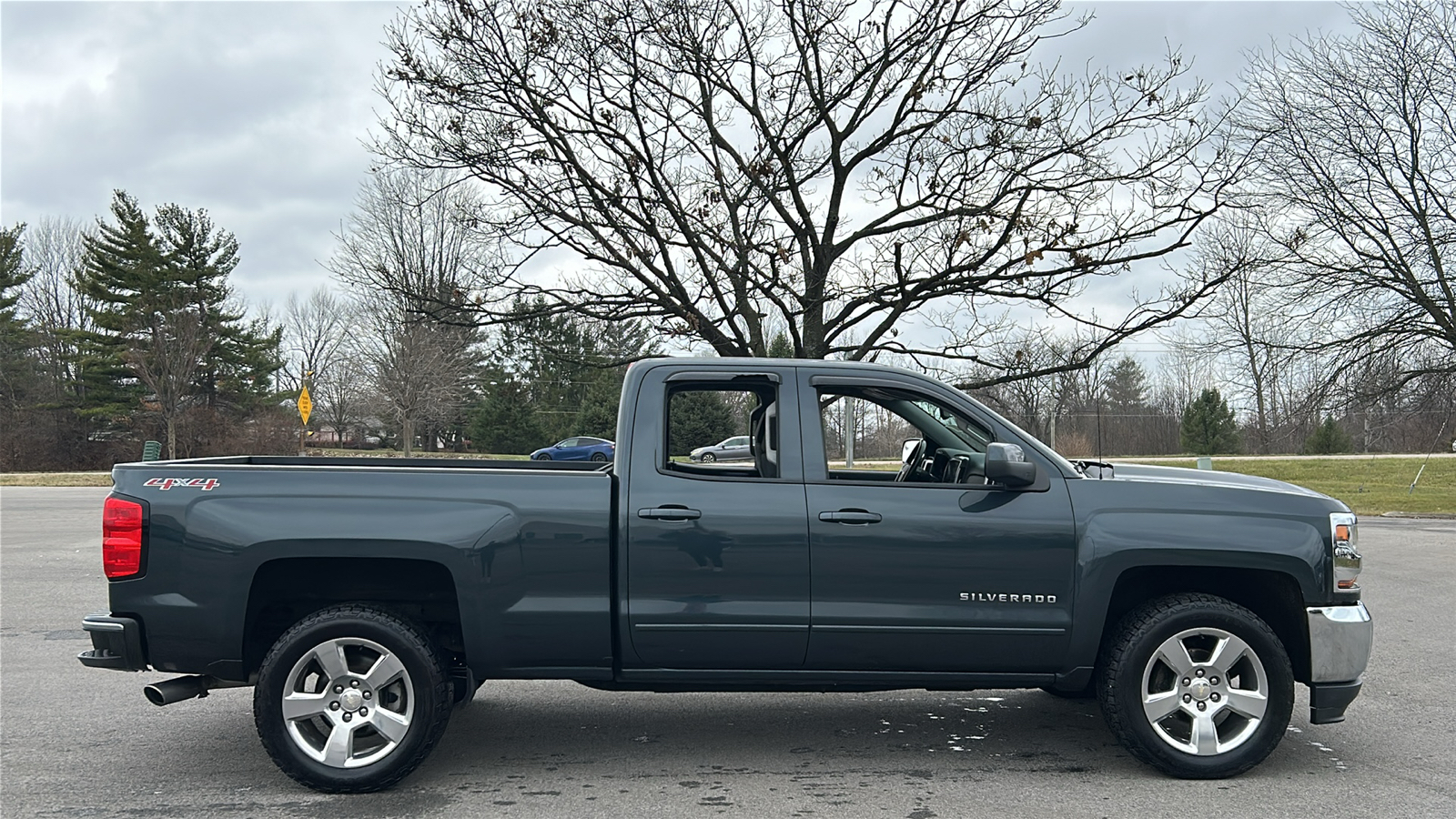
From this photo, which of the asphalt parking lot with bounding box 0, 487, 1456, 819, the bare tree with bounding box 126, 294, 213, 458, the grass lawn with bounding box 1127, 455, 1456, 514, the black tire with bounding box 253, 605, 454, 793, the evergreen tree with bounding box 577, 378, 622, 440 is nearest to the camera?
the asphalt parking lot with bounding box 0, 487, 1456, 819

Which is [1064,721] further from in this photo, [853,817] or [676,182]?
[676,182]

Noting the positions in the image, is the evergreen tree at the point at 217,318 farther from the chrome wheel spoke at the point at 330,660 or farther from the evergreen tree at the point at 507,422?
the chrome wheel spoke at the point at 330,660

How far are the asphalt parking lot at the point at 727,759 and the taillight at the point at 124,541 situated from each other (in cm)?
97

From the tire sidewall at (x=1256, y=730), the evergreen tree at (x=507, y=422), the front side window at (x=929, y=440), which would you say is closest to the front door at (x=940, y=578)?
the front side window at (x=929, y=440)

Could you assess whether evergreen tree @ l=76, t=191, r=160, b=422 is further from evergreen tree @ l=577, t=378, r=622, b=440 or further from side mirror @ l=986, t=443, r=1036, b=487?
side mirror @ l=986, t=443, r=1036, b=487

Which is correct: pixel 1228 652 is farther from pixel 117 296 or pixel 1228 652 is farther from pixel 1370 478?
pixel 117 296

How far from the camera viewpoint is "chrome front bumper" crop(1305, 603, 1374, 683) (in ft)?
15.6

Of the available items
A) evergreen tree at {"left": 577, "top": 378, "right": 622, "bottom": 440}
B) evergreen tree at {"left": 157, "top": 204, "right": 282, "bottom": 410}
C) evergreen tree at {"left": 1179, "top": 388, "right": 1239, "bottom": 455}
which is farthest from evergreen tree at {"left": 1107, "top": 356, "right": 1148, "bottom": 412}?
evergreen tree at {"left": 157, "top": 204, "right": 282, "bottom": 410}

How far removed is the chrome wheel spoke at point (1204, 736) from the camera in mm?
4723

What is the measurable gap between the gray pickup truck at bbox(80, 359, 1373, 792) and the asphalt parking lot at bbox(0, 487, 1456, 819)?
0.97 ft

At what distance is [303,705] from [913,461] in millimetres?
3203

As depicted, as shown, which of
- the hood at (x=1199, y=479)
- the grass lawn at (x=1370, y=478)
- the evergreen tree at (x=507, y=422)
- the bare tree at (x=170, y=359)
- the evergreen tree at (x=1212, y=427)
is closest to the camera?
the hood at (x=1199, y=479)

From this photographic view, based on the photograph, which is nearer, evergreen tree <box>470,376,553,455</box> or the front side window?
the front side window

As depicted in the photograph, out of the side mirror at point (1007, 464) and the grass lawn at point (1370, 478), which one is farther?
the grass lawn at point (1370, 478)
